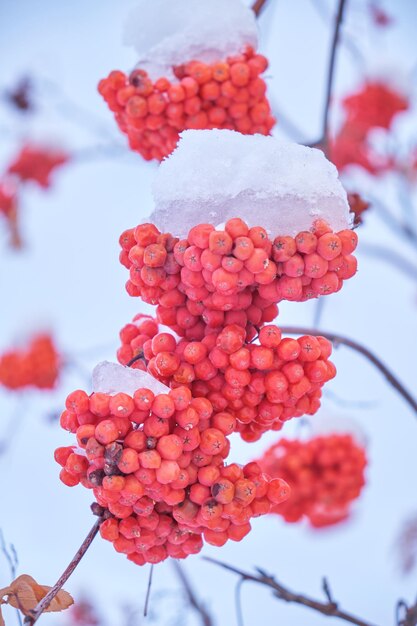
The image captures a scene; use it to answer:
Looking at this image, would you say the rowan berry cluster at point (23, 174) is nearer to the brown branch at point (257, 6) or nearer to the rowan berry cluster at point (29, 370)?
the rowan berry cluster at point (29, 370)

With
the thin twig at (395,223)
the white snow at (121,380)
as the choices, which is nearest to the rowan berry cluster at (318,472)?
the white snow at (121,380)

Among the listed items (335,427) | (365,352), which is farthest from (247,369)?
(335,427)

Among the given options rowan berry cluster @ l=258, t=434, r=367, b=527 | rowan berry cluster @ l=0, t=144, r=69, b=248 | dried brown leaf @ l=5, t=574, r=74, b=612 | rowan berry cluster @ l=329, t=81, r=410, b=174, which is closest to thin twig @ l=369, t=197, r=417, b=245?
rowan berry cluster @ l=329, t=81, r=410, b=174

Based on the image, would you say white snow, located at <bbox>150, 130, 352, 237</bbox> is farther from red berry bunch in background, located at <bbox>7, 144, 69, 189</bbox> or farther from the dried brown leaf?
red berry bunch in background, located at <bbox>7, 144, 69, 189</bbox>

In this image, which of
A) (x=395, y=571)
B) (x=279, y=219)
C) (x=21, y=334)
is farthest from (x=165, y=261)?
(x=395, y=571)

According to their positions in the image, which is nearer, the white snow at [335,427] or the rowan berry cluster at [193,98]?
the rowan berry cluster at [193,98]

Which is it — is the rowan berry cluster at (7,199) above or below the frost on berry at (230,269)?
above

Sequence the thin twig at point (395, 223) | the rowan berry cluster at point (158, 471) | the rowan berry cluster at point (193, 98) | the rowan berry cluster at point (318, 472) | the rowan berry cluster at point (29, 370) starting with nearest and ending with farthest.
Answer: the rowan berry cluster at point (158, 471), the rowan berry cluster at point (193, 98), the rowan berry cluster at point (318, 472), the rowan berry cluster at point (29, 370), the thin twig at point (395, 223)
